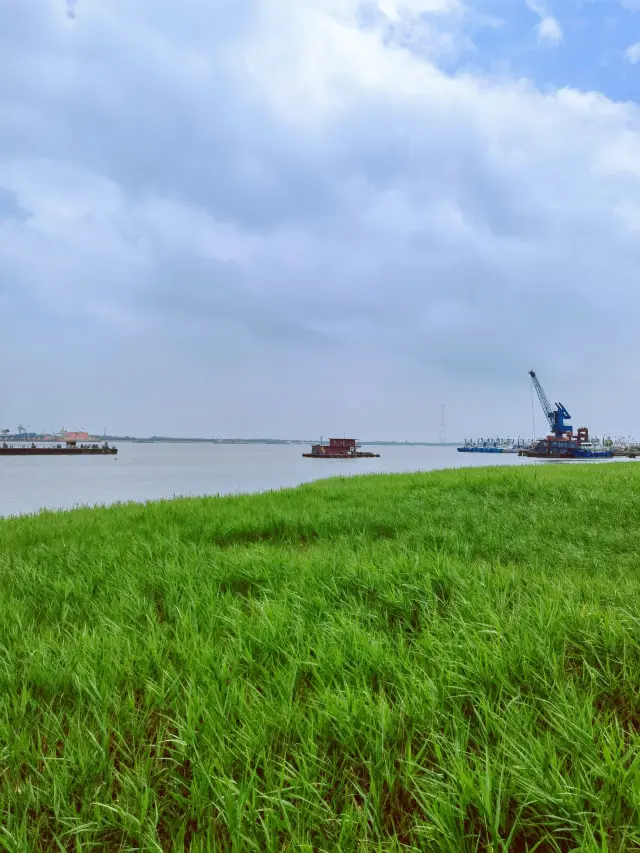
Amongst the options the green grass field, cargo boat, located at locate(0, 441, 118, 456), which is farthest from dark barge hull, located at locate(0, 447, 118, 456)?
the green grass field

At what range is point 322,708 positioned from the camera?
2307 mm

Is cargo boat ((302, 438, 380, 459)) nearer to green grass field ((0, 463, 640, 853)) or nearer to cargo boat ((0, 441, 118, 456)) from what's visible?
cargo boat ((0, 441, 118, 456))

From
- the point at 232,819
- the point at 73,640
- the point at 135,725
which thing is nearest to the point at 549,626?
the point at 232,819

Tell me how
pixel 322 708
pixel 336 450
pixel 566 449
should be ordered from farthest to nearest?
pixel 566 449 < pixel 336 450 < pixel 322 708

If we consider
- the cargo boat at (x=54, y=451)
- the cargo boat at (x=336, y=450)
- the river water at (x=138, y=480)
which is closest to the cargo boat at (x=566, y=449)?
the cargo boat at (x=336, y=450)

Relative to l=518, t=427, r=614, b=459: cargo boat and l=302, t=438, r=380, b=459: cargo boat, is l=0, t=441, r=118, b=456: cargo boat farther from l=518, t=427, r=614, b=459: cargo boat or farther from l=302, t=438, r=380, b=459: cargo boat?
l=518, t=427, r=614, b=459: cargo boat

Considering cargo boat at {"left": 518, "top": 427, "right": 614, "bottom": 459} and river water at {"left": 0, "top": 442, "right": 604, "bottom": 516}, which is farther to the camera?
cargo boat at {"left": 518, "top": 427, "right": 614, "bottom": 459}

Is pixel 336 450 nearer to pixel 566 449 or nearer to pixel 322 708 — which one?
pixel 566 449

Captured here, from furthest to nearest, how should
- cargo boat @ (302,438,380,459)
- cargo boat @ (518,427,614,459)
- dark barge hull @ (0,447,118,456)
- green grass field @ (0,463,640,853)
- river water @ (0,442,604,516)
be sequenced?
dark barge hull @ (0,447,118,456)
cargo boat @ (518,427,614,459)
cargo boat @ (302,438,380,459)
river water @ (0,442,604,516)
green grass field @ (0,463,640,853)

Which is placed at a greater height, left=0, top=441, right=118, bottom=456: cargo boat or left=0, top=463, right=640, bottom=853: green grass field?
left=0, top=463, right=640, bottom=853: green grass field

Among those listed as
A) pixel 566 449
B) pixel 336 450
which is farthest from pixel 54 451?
pixel 566 449

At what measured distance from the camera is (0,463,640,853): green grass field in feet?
5.36

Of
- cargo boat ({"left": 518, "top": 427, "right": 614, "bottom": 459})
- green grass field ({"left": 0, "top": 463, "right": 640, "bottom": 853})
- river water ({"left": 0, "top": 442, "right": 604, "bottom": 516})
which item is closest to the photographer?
green grass field ({"left": 0, "top": 463, "right": 640, "bottom": 853})

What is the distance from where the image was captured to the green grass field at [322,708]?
1633 mm
